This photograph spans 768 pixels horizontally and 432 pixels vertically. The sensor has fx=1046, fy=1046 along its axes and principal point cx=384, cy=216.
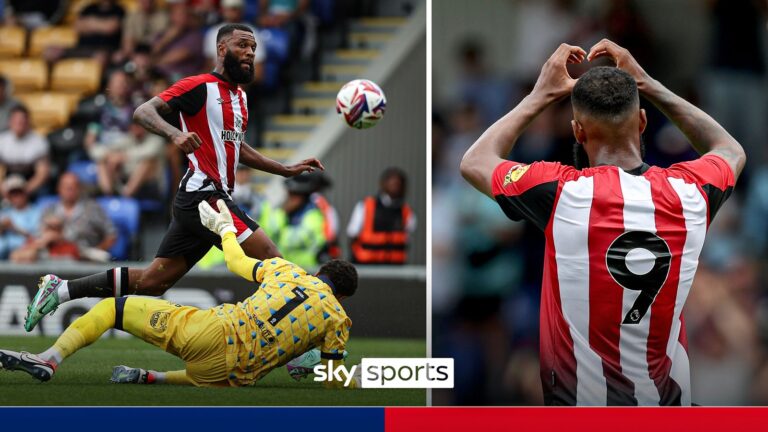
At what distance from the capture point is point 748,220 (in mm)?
4035

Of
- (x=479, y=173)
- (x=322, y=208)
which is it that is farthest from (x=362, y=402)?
(x=322, y=208)

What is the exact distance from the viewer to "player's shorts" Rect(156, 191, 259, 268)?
15.4 feet

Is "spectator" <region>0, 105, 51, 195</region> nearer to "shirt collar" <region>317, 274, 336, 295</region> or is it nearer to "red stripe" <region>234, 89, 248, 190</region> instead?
"red stripe" <region>234, 89, 248, 190</region>

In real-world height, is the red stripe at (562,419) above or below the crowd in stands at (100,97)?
below

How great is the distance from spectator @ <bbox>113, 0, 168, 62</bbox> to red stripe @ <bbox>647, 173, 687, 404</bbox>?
4857mm

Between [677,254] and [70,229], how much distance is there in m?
4.76

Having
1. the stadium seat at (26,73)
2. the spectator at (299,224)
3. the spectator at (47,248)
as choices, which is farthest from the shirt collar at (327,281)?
the stadium seat at (26,73)

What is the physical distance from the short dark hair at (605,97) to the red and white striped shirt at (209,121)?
232 cm

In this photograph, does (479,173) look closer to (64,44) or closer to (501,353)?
(501,353)

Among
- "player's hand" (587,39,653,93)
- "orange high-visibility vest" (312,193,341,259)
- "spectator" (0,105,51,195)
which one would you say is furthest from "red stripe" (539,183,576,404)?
"spectator" (0,105,51,195)

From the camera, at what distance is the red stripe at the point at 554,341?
111 inches

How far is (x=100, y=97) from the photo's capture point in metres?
7.83

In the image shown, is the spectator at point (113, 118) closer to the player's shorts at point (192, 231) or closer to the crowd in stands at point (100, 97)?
the crowd in stands at point (100, 97)

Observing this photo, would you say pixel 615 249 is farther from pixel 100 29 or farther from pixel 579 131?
pixel 100 29
